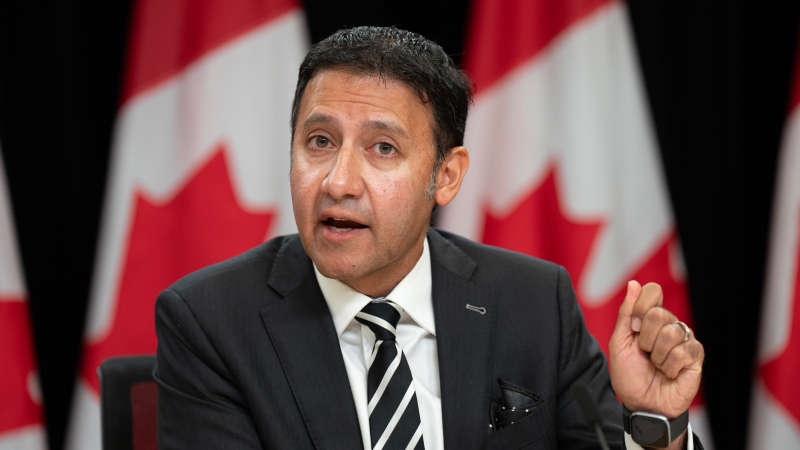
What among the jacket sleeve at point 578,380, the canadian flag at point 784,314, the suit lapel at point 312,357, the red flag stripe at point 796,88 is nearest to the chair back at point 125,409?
the suit lapel at point 312,357

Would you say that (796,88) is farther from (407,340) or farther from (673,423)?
(407,340)

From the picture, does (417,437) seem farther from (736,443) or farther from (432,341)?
(736,443)

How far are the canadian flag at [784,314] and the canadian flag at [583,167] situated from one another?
0.86ft

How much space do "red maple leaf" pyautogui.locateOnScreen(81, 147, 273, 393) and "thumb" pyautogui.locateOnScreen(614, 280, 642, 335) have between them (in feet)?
5.61

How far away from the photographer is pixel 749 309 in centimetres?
344

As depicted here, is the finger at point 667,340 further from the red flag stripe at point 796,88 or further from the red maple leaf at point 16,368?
the red maple leaf at point 16,368

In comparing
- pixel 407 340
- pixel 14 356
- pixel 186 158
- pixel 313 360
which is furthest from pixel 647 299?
pixel 14 356

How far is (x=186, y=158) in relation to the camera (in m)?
3.22

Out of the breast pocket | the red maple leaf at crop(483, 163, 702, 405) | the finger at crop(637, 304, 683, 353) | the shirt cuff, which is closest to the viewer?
the finger at crop(637, 304, 683, 353)

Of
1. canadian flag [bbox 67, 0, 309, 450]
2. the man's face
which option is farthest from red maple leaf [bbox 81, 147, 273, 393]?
the man's face

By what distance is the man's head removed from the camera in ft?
6.48

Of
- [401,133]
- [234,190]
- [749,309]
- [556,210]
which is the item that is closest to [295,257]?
[401,133]

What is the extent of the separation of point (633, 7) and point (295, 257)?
1872 mm

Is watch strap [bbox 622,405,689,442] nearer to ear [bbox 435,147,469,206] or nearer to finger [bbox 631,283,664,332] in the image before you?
finger [bbox 631,283,664,332]
